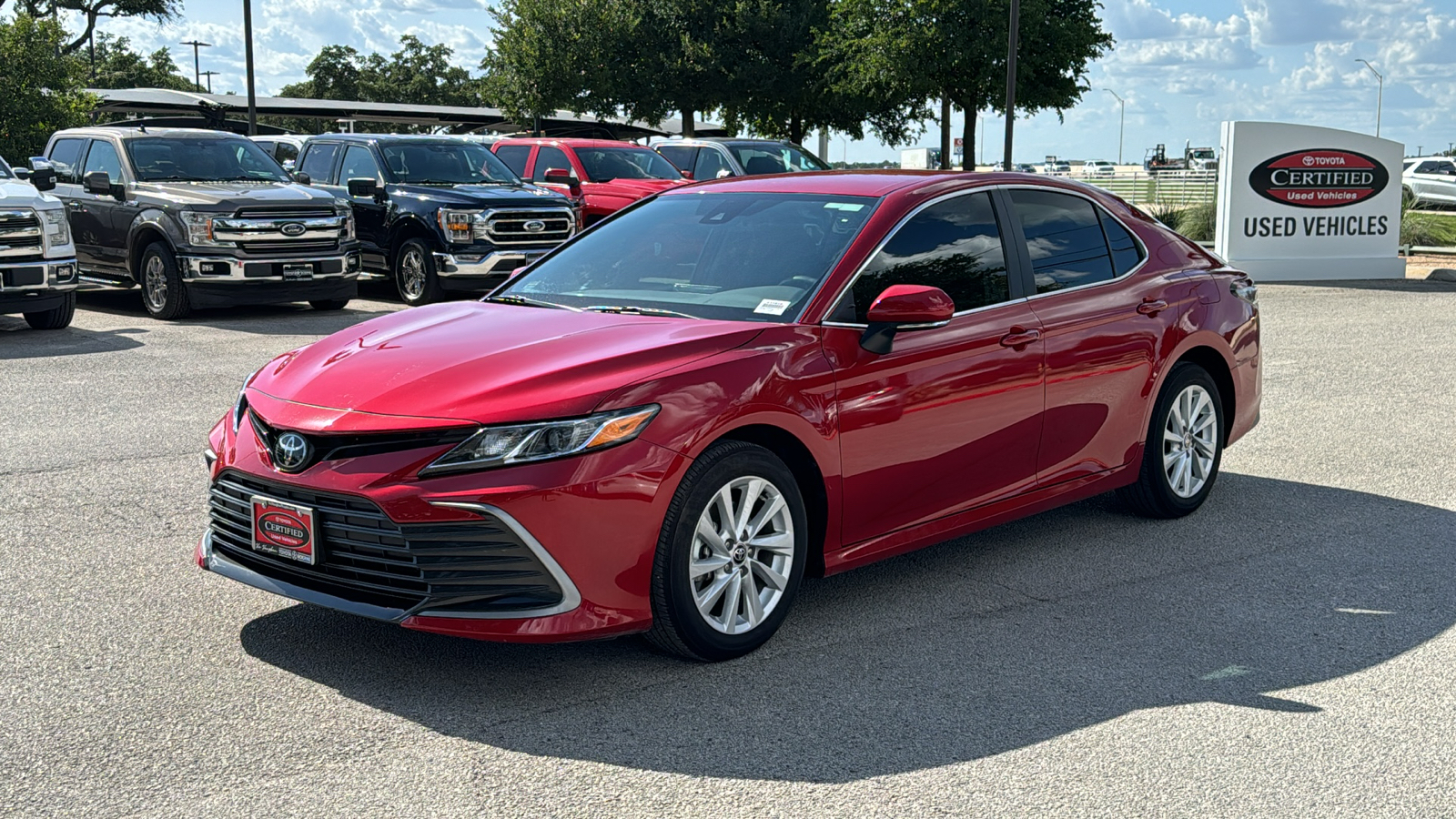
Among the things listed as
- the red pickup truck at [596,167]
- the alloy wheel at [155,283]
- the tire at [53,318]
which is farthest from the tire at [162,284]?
the red pickup truck at [596,167]

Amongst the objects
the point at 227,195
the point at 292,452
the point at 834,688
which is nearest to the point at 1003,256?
the point at 834,688

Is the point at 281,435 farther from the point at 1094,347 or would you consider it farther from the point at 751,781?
the point at 1094,347

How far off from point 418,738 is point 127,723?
864mm

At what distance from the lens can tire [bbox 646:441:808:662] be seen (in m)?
4.56

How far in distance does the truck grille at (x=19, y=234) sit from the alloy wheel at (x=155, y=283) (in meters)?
1.58

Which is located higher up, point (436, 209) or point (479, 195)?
point (479, 195)

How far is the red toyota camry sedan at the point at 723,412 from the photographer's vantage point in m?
4.36

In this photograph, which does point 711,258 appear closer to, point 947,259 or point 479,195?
point 947,259

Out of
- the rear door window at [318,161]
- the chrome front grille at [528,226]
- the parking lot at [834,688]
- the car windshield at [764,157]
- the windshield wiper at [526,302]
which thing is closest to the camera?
the parking lot at [834,688]

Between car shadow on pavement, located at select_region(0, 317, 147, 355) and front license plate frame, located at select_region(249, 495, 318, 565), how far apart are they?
8618 millimetres

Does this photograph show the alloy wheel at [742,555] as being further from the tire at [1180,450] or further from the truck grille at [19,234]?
the truck grille at [19,234]

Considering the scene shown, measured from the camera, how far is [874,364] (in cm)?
521

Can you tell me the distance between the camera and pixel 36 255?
13.5 meters

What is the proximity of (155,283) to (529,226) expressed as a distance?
13.2 ft
